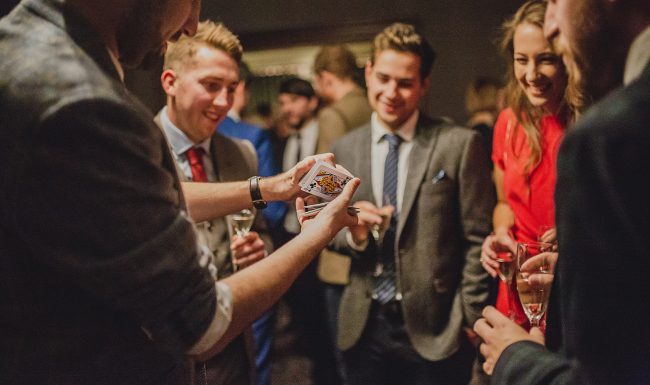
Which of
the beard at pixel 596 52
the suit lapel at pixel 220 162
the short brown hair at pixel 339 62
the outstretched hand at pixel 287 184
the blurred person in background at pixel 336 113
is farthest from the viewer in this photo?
the short brown hair at pixel 339 62

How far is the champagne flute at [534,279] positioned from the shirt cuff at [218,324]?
725mm

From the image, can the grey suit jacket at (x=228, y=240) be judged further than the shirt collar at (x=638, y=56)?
Yes

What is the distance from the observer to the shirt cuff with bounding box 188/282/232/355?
1036 mm

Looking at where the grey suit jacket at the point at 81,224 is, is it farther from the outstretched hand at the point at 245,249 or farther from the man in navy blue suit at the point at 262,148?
the man in navy blue suit at the point at 262,148

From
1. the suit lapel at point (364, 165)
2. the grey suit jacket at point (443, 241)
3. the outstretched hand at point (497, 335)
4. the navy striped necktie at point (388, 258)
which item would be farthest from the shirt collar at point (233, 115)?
the outstretched hand at point (497, 335)

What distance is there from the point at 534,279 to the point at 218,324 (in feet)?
2.52

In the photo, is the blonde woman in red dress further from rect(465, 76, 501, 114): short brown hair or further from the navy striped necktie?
rect(465, 76, 501, 114): short brown hair

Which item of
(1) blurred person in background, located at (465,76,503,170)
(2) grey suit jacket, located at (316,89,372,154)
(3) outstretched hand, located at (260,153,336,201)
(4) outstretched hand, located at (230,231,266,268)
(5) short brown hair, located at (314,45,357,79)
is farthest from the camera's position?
(1) blurred person in background, located at (465,76,503,170)

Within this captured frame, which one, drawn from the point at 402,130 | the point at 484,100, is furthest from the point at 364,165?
the point at 484,100

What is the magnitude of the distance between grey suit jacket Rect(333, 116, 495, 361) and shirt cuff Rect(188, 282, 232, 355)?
4.80 feet

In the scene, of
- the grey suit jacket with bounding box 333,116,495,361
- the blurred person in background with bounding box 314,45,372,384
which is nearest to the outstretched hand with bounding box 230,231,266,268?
the grey suit jacket with bounding box 333,116,495,361

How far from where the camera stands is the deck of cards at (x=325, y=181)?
163cm

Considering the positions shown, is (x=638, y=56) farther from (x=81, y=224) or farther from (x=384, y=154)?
(x=384, y=154)

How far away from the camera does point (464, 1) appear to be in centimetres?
575
